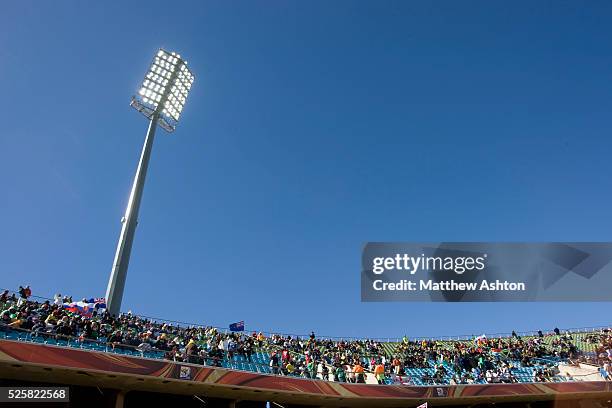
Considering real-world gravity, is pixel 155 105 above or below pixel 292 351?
above

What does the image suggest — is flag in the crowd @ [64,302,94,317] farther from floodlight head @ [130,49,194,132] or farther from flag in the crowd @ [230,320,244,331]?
floodlight head @ [130,49,194,132]

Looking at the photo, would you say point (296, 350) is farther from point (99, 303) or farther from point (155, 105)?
point (155, 105)

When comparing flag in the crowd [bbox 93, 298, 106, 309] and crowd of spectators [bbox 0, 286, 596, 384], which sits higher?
flag in the crowd [bbox 93, 298, 106, 309]

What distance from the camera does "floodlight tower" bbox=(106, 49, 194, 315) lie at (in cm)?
4044

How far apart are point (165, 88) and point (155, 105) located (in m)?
2.11

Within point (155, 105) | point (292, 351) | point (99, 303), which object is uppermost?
point (155, 105)

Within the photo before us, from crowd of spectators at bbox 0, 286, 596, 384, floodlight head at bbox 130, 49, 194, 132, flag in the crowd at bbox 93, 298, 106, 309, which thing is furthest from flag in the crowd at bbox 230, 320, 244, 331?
floodlight head at bbox 130, 49, 194, 132

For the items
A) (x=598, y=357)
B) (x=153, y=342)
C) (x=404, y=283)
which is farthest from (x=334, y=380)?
(x=598, y=357)

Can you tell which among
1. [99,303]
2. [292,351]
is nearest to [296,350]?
[292,351]

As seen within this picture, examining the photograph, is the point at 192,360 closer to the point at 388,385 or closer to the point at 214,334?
the point at 214,334

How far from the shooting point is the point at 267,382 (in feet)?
80.0

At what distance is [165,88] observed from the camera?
47.4 metres

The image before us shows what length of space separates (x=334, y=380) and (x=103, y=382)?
1168 centimetres

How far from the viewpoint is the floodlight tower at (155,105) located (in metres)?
40.4
